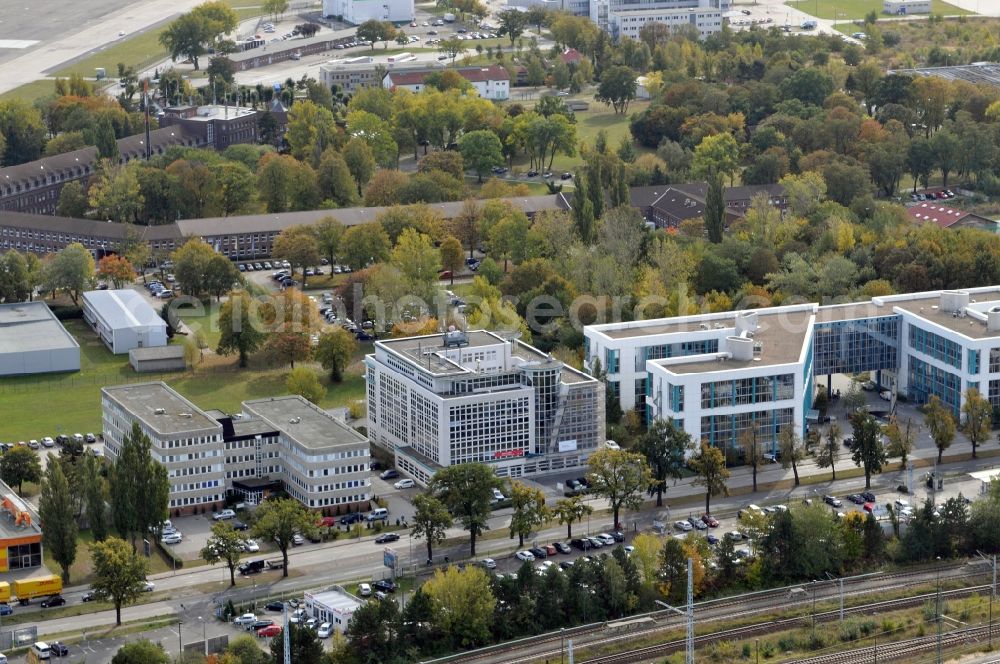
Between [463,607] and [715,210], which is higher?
[715,210]

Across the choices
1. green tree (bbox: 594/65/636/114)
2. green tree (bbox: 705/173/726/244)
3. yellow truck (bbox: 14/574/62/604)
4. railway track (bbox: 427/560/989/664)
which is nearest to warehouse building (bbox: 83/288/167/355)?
yellow truck (bbox: 14/574/62/604)

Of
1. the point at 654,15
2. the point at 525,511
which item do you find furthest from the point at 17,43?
the point at 525,511

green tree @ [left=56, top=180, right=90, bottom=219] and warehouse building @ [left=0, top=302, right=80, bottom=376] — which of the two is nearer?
warehouse building @ [left=0, top=302, right=80, bottom=376]

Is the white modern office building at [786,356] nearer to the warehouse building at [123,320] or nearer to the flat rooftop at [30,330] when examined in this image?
the warehouse building at [123,320]

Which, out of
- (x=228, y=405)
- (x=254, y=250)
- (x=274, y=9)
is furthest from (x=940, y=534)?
(x=274, y=9)

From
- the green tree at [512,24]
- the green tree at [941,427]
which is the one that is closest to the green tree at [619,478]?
the green tree at [941,427]

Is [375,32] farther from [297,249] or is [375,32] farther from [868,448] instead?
[868,448]

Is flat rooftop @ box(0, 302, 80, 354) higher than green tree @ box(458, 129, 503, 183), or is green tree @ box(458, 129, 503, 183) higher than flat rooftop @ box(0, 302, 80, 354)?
green tree @ box(458, 129, 503, 183)

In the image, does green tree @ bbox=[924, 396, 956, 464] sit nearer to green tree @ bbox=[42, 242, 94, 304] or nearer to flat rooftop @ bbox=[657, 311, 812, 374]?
flat rooftop @ bbox=[657, 311, 812, 374]
